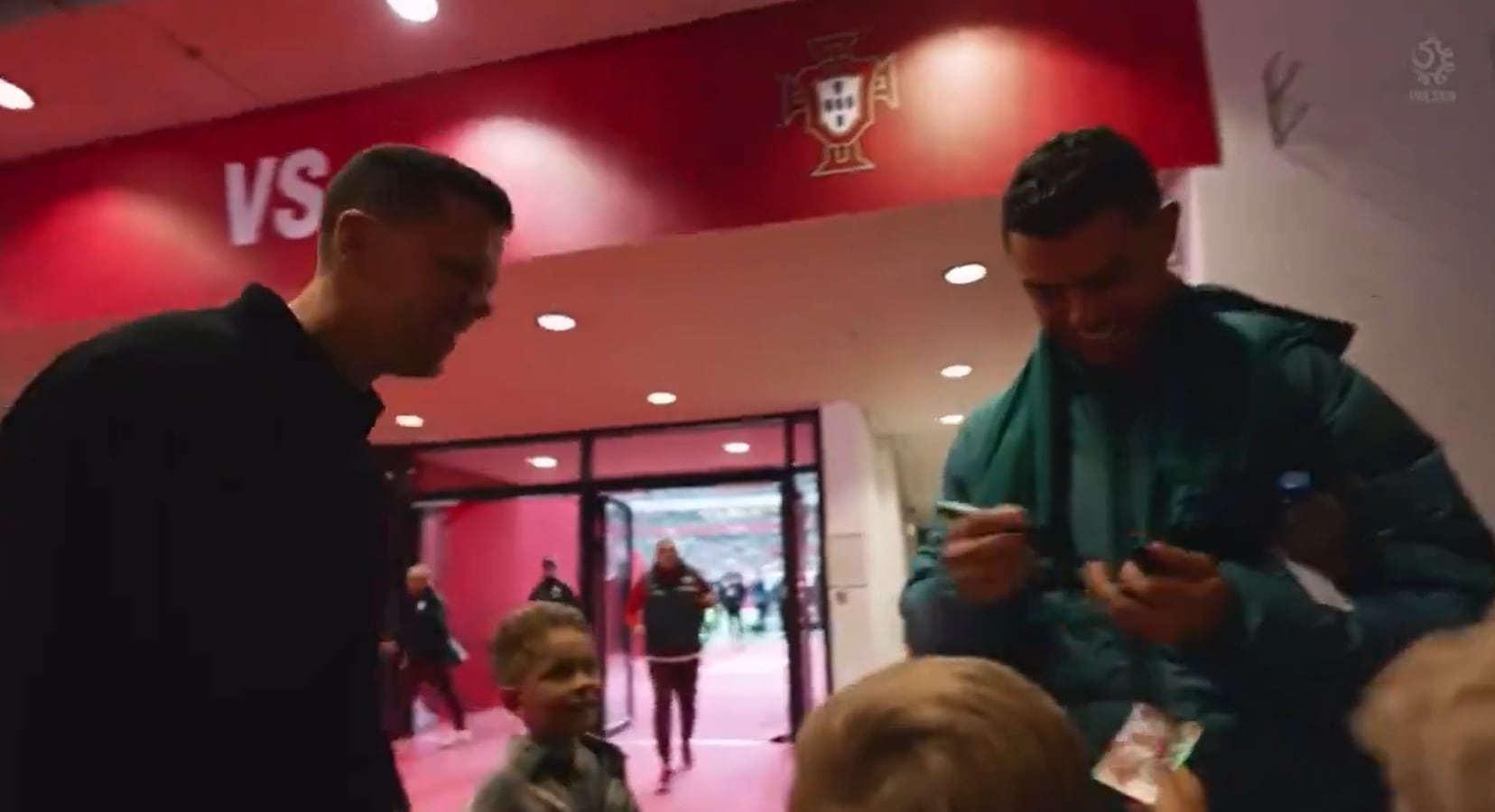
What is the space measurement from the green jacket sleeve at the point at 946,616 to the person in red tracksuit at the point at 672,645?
5058mm

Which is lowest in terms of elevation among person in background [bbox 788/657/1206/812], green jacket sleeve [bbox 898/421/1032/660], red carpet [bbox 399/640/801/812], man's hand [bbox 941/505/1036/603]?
red carpet [bbox 399/640/801/812]

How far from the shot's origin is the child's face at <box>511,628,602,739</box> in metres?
1.99

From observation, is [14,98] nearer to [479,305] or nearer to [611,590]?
[479,305]

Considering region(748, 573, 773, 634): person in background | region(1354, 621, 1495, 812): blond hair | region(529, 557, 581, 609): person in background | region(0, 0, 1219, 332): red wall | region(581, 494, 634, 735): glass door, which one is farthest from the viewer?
region(748, 573, 773, 634): person in background

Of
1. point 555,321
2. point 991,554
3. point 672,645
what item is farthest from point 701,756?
point 991,554

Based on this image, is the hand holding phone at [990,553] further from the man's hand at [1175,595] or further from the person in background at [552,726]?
the person in background at [552,726]

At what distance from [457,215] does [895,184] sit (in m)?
1.58

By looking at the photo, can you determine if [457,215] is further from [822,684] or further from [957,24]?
[822,684]

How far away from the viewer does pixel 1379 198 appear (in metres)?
2.31

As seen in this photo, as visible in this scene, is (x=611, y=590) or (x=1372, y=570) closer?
(x=1372, y=570)

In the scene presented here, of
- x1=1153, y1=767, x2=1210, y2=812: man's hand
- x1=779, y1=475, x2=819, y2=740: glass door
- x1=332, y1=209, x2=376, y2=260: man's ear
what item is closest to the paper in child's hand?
x1=1153, y1=767, x2=1210, y2=812: man's hand

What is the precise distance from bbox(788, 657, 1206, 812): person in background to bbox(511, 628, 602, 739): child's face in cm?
139

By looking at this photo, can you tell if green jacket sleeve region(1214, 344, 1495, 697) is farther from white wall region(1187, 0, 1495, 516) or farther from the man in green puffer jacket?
white wall region(1187, 0, 1495, 516)

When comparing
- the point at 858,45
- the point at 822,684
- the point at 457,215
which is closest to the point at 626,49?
the point at 858,45
